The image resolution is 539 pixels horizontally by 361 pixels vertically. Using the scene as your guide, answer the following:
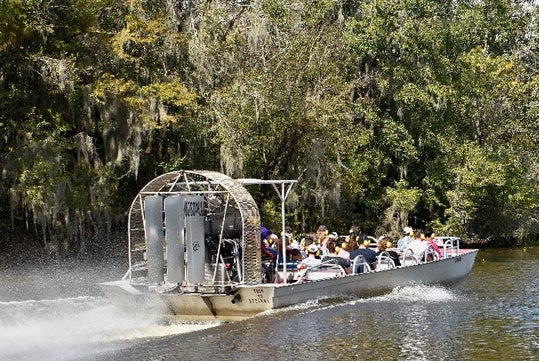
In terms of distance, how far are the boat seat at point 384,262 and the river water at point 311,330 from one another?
0.67m

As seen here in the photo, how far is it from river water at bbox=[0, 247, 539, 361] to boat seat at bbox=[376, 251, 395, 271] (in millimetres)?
674

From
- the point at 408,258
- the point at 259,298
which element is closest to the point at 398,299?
the point at 408,258

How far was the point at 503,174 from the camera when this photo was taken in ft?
126

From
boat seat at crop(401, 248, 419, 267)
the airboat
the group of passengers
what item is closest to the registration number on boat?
the airboat

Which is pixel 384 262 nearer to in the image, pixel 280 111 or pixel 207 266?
pixel 207 266

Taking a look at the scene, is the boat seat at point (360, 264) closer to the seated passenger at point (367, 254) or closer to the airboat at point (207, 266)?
the seated passenger at point (367, 254)

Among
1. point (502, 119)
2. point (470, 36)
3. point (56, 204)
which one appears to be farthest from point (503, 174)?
point (56, 204)

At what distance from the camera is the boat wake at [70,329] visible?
52.0 ft

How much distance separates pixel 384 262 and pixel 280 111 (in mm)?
11322

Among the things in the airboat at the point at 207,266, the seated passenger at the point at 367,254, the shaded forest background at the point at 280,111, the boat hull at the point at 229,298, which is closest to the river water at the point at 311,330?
the boat hull at the point at 229,298

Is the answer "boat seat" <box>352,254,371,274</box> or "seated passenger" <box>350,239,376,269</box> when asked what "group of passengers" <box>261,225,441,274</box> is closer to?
"seated passenger" <box>350,239,376,269</box>

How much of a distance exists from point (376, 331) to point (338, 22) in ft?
77.9

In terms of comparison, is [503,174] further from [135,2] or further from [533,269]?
[135,2]

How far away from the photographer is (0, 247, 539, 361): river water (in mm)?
15164
